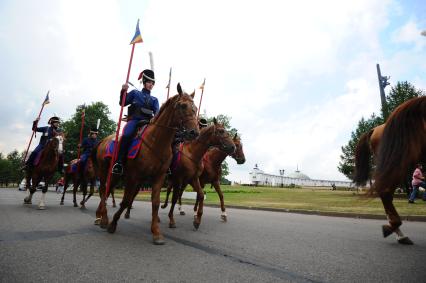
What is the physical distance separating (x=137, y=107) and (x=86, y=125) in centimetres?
5466

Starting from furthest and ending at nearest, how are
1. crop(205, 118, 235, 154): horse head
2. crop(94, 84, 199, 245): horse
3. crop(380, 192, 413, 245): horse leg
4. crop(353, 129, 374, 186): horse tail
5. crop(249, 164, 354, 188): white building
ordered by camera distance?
crop(249, 164, 354, 188): white building → crop(205, 118, 235, 154): horse head → crop(353, 129, 374, 186): horse tail → crop(94, 84, 199, 245): horse → crop(380, 192, 413, 245): horse leg

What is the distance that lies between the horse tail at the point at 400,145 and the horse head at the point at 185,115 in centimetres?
319

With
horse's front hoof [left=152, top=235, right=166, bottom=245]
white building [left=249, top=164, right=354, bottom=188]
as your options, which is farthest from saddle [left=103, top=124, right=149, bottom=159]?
white building [left=249, top=164, right=354, bottom=188]

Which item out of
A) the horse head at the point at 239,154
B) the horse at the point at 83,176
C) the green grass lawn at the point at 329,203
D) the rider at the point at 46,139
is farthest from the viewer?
the horse at the point at 83,176

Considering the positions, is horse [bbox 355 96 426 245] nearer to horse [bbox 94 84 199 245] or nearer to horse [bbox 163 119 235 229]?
horse [bbox 94 84 199 245]

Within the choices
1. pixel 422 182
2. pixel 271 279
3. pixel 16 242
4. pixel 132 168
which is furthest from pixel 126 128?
pixel 422 182

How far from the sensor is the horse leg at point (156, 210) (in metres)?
5.90

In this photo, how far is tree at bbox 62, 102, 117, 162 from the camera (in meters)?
57.3

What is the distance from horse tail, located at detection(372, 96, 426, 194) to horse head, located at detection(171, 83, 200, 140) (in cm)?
319

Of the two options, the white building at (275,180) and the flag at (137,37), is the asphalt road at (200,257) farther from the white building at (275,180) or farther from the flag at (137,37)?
the white building at (275,180)

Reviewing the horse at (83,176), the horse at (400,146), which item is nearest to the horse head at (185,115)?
the horse at (400,146)

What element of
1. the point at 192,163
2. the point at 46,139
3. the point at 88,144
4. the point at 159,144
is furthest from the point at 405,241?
the point at 46,139

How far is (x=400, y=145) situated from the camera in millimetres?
4781

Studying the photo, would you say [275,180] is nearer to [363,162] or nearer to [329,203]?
[329,203]
